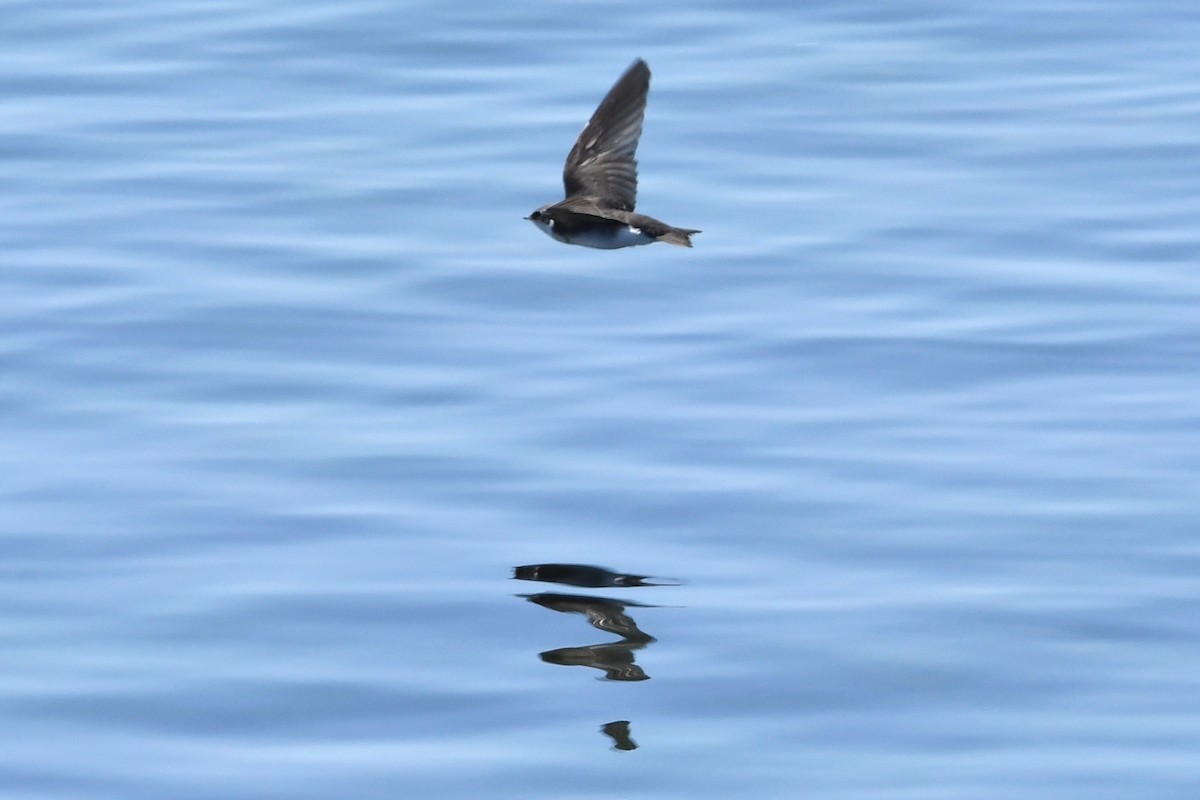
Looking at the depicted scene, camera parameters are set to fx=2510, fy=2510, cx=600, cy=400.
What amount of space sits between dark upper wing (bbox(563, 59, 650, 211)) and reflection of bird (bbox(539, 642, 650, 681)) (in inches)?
108

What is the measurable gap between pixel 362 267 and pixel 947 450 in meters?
4.17

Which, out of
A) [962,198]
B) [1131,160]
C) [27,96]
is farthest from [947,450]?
[27,96]

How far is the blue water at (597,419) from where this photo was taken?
965cm

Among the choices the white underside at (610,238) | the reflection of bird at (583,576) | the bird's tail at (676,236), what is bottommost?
the reflection of bird at (583,576)

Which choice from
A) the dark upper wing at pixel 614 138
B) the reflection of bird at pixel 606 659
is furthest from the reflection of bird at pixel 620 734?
the dark upper wing at pixel 614 138

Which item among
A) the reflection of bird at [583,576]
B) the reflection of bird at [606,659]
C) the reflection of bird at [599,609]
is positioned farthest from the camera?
the reflection of bird at [583,576]

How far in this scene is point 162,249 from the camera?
49.4 ft

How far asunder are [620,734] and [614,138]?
373 cm

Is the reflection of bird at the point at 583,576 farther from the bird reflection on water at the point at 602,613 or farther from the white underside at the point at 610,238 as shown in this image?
the white underside at the point at 610,238

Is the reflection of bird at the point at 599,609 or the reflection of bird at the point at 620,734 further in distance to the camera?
the reflection of bird at the point at 599,609

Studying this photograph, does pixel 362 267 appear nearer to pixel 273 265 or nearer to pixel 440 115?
pixel 273 265

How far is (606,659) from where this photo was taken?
10227 millimetres

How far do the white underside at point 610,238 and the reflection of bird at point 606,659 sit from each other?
6.12ft

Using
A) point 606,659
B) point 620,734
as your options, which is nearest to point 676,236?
point 606,659
